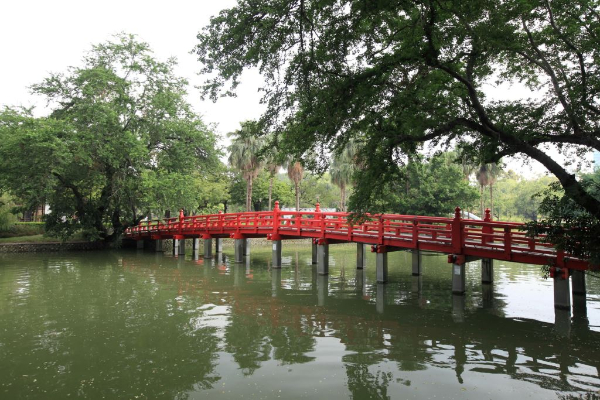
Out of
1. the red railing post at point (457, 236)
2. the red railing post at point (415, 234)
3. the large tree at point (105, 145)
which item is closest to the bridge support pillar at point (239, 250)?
the large tree at point (105, 145)

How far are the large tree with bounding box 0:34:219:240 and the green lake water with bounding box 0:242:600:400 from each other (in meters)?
9.23

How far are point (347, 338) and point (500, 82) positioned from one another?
8.76 meters

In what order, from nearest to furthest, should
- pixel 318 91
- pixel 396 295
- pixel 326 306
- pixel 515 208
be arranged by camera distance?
pixel 318 91 → pixel 326 306 → pixel 396 295 → pixel 515 208

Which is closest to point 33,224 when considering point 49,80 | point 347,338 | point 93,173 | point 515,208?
point 93,173

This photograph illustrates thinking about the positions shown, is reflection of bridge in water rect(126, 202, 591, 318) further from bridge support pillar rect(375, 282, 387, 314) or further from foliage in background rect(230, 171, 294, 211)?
foliage in background rect(230, 171, 294, 211)

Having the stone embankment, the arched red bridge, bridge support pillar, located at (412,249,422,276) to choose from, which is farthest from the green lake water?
the stone embankment

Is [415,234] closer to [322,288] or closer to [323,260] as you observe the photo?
[322,288]

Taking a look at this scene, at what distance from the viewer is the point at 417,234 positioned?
14781 millimetres

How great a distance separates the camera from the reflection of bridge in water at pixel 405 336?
23.4ft

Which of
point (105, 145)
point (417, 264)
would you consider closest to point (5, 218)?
point (105, 145)

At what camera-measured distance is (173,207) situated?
26.4 m

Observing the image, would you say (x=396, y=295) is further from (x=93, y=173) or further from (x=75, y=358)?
(x=93, y=173)

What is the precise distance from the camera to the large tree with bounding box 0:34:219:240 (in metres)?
23.2

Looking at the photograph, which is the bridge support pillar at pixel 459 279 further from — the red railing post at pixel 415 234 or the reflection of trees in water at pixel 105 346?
the reflection of trees in water at pixel 105 346
